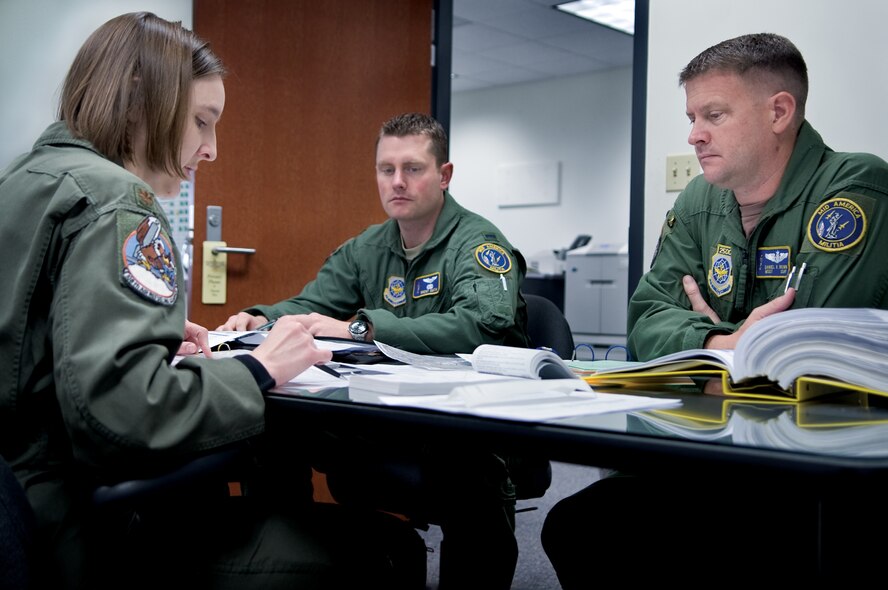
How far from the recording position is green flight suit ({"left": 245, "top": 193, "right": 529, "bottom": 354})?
5.24ft

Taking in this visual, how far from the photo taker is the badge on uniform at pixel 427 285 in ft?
6.27

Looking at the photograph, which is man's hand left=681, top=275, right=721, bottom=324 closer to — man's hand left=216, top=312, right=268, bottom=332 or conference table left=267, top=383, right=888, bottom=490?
conference table left=267, top=383, right=888, bottom=490

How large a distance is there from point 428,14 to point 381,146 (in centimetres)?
131

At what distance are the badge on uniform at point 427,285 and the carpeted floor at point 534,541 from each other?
53 centimetres

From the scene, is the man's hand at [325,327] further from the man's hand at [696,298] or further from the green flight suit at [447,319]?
the man's hand at [696,298]

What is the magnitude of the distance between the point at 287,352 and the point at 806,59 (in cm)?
188

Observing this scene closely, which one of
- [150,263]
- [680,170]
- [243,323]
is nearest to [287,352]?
[150,263]

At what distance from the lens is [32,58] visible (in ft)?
7.92

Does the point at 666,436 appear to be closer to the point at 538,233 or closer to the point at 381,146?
the point at 381,146

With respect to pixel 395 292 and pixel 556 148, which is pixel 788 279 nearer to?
pixel 395 292

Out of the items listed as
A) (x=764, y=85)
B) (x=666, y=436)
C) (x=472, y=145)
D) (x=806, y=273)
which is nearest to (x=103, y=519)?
(x=666, y=436)

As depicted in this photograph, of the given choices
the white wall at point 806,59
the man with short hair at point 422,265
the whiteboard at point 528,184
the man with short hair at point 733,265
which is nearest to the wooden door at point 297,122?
the man with short hair at point 422,265

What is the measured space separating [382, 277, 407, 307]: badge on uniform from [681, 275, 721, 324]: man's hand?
0.70 metres

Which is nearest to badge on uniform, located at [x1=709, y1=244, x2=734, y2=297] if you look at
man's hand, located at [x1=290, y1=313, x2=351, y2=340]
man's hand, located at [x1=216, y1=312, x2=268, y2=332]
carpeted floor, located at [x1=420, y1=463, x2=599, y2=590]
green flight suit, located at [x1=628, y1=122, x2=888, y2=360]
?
green flight suit, located at [x1=628, y1=122, x2=888, y2=360]
